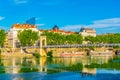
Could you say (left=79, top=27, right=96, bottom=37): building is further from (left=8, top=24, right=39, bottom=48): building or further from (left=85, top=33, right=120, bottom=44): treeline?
(left=8, top=24, right=39, bottom=48): building

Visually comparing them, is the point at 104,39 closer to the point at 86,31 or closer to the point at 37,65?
the point at 86,31

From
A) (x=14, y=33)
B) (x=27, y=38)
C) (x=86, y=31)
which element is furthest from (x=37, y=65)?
(x=86, y=31)

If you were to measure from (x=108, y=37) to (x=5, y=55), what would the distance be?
136ft

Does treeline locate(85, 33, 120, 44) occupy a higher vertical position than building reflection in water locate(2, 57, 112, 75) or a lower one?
higher

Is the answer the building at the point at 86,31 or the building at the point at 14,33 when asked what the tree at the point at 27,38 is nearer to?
the building at the point at 14,33

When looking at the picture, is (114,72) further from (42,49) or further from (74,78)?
(42,49)

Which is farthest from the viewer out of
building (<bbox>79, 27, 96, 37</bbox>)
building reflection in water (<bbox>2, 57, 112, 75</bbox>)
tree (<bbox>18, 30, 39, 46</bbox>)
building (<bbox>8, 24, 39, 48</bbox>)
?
building (<bbox>79, 27, 96, 37</bbox>)

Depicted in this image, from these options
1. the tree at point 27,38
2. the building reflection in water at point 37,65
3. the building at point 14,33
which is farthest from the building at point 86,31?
the building reflection in water at point 37,65

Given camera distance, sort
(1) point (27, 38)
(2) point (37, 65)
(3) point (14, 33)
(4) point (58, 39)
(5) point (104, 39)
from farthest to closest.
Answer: (5) point (104, 39) < (3) point (14, 33) < (4) point (58, 39) < (1) point (27, 38) < (2) point (37, 65)

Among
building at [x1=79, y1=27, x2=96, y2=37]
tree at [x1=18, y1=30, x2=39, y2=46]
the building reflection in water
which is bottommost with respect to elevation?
the building reflection in water

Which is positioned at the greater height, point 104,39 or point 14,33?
point 14,33

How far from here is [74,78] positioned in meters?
38.2

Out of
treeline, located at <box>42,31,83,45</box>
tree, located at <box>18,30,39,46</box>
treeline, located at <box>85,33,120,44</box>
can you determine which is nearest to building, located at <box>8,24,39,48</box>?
treeline, located at <box>42,31,83,45</box>

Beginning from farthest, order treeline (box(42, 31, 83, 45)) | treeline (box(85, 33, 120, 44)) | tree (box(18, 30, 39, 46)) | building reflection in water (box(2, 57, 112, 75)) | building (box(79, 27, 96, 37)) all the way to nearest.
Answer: building (box(79, 27, 96, 37)) < treeline (box(85, 33, 120, 44)) < treeline (box(42, 31, 83, 45)) < tree (box(18, 30, 39, 46)) < building reflection in water (box(2, 57, 112, 75))
